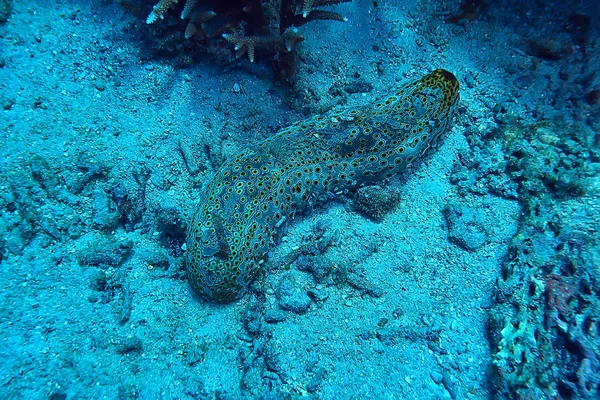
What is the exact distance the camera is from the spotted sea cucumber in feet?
11.0

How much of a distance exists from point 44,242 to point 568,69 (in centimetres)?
654

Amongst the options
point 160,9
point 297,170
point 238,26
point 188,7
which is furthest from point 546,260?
point 160,9

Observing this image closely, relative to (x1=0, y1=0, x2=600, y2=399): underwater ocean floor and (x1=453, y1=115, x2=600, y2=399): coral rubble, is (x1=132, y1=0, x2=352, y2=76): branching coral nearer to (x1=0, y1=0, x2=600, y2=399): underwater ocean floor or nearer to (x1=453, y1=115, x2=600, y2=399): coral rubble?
(x1=0, y1=0, x2=600, y2=399): underwater ocean floor

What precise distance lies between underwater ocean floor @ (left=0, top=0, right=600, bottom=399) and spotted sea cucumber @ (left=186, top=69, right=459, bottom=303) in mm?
286

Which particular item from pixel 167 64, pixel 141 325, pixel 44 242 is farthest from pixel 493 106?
pixel 44 242

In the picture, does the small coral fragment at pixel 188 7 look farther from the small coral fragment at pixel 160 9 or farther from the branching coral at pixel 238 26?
the small coral fragment at pixel 160 9

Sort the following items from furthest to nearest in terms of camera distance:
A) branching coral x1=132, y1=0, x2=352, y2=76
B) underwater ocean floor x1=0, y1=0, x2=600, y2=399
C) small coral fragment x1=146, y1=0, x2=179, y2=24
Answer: branching coral x1=132, y1=0, x2=352, y2=76 → small coral fragment x1=146, y1=0, x2=179, y2=24 → underwater ocean floor x1=0, y1=0, x2=600, y2=399

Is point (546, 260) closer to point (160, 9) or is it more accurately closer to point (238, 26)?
point (238, 26)

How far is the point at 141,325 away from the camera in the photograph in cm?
323

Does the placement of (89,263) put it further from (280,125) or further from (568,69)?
(568,69)

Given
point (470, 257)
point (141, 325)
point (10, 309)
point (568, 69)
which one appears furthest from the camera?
point (568, 69)

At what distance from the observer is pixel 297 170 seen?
A: 12.1 feet

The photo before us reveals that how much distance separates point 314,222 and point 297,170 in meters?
0.73

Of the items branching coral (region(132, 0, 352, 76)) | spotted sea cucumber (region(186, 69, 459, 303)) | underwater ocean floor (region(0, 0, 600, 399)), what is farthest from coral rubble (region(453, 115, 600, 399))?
branching coral (region(132, 0, 352, 76))
